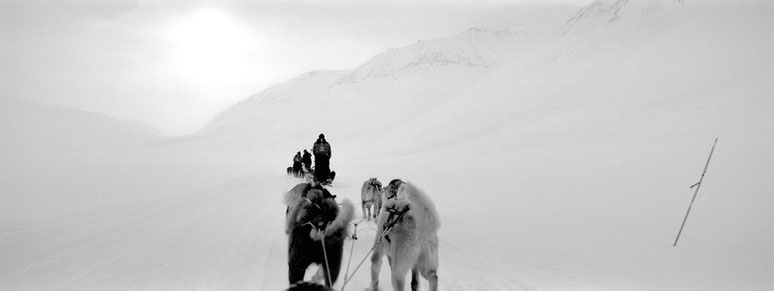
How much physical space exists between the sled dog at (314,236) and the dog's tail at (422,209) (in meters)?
0.58

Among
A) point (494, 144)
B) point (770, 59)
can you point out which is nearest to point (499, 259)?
point (494, 144)

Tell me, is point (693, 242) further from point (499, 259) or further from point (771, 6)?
point (771, 6)

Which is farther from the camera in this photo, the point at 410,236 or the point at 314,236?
the point at 410,236

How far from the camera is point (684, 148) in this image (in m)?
17.2

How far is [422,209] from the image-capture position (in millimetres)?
4453

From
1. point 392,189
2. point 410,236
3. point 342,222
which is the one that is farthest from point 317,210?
point 392,189

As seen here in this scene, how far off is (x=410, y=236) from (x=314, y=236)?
875 mm

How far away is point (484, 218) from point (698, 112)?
19189mm

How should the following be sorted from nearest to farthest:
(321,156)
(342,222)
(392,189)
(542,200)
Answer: (342,222), (392,189), (542,200), (321,156)

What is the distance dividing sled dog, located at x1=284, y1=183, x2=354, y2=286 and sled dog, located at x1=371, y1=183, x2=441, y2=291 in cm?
41

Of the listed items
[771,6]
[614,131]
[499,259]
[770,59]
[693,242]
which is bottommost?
[499,259]

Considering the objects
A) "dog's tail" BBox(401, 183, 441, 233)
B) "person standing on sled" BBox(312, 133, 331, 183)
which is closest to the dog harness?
"dog's tail" BBox(401, 183, 441, 233)

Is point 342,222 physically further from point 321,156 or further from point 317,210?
point 321,156

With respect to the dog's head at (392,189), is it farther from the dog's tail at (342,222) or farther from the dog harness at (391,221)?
the dog's tail at (342,222)
